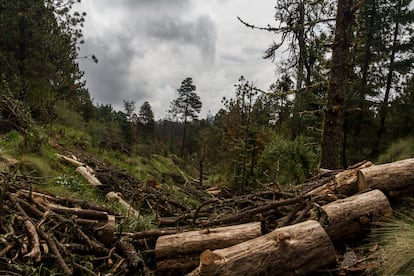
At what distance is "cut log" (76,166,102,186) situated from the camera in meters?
7.05

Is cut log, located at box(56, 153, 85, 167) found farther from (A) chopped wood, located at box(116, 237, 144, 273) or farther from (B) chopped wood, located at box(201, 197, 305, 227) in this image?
(B) chopped wood, located at box(201, 197, 305, 227)

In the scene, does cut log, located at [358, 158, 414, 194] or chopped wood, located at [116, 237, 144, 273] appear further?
cut log, located at [358, 158, 414, 194]

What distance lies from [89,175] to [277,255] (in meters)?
5.28

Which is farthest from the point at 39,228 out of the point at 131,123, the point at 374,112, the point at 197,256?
the point at 131,123

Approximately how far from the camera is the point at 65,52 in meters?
14.1

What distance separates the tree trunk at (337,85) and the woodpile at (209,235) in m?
2.57

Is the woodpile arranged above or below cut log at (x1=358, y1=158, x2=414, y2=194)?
below

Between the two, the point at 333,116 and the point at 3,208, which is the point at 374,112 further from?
the point at 3,208

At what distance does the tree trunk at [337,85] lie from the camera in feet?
23.3

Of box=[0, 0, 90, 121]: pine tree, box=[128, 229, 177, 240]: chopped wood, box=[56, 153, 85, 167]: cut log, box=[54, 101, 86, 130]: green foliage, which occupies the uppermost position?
box=[0, 0, 90, 121]: pine tree

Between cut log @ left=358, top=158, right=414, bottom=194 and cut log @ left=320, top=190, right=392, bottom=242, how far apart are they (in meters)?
0.41

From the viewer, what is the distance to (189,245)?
3.56 m

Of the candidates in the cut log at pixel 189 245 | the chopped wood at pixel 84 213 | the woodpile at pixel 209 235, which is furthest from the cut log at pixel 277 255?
the chopped wood at pixel 84 213

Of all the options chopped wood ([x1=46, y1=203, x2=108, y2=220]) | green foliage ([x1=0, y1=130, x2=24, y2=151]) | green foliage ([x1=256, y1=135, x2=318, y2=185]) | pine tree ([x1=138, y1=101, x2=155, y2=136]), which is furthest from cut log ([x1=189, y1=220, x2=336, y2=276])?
pine tree ([x1=138, y1=101, x2=155, y2=136])
